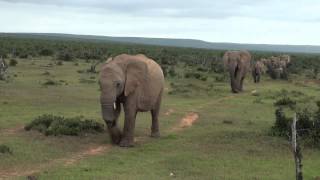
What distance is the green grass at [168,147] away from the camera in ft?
41.7

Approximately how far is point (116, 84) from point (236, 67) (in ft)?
58.6

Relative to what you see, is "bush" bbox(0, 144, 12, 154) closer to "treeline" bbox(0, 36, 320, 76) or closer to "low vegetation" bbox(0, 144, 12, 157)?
"low vegetation" bbox(0, 144, 12, 157)

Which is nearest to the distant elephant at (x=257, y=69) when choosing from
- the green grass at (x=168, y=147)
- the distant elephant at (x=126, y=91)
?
the green grass at (x=168, y=147)

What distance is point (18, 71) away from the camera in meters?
37.6

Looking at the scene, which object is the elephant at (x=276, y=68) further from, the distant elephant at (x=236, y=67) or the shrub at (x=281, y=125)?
the shrub at (x=281, y=125)

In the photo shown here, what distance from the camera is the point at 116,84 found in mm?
14898

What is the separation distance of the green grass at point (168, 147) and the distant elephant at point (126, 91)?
1.83ft

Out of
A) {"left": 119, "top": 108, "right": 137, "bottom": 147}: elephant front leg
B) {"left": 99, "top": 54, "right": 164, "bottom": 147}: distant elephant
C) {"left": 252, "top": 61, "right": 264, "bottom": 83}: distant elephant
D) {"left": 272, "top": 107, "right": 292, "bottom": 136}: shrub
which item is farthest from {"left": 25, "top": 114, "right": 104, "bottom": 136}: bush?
{"left": 252, "top": 61, "right": 264, "bottom": 83}: distant elephant

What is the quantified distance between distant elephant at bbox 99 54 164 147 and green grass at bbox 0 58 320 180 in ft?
1.83

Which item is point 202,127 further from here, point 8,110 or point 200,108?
point 8,110

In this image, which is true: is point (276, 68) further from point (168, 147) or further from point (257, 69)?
→ point (168, 147)

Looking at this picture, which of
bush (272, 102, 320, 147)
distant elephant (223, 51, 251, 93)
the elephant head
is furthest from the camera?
distant elephant (223, 51, 251, 93)

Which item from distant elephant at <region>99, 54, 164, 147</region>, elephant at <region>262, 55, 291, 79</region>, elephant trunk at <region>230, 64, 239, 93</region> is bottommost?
elephant at <region>262, 55, 291, 79</region>

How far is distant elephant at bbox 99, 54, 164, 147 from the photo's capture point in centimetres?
1471
